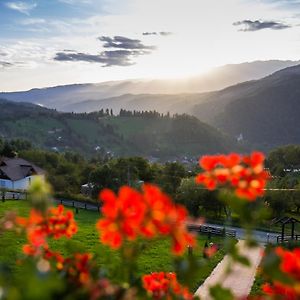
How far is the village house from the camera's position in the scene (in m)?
67.2

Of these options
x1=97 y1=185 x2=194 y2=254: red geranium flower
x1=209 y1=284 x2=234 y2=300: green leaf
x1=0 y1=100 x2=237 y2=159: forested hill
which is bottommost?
x1=0 y1=100 x2=237 y2=159: forested hill

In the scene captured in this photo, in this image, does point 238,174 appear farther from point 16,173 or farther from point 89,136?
point 89,136

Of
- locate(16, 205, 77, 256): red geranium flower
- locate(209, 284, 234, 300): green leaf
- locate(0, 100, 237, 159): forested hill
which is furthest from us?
locate(0, 100, 237, 159): forested hill

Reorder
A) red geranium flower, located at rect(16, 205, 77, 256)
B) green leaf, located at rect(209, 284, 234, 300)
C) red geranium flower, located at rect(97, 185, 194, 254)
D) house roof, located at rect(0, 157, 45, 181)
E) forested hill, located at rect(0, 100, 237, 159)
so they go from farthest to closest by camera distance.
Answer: forested hill, located at rect(0, 100, 237, 159), house roof, located at rect(0, 157, 45, 181), red geranium flower, located at rect(16, 205, 77, 256), green leaf, located at rect(209, 284, 234, 300), red geranium flower, located at rect(97, 185, 194, 254)

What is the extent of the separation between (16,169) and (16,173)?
2.10 ft

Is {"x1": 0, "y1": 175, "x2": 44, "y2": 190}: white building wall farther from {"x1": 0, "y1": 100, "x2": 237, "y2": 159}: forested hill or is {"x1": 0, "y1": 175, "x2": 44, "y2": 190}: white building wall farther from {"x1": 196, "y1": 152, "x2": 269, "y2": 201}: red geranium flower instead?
{"x1": 0, "y1": 100, "x2": 237, "y2": 159}: forested hill

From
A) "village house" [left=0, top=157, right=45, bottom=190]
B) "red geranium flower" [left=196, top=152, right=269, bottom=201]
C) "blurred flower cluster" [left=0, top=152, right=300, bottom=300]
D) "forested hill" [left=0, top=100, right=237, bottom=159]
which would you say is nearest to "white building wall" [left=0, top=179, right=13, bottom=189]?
"village house" [left=0, top=157, right=45, bottom=190]

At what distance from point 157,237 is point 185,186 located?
4664cm

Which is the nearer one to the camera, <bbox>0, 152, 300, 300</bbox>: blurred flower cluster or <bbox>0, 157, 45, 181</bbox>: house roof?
<bbox>0, 152, 300, 300</bbox>: blurred flower cluster

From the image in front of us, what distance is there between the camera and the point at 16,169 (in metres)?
68.2

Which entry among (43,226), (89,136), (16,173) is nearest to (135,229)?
(43,226)

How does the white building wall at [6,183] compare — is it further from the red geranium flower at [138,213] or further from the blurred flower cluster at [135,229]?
the red geranium flower at [138,213]

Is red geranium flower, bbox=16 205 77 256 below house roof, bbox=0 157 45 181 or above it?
above

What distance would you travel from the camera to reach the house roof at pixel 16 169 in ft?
221
